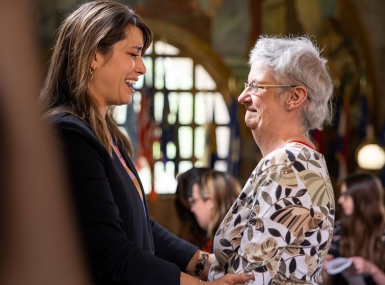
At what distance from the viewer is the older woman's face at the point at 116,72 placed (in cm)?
227

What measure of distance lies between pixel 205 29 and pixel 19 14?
16.3 metres

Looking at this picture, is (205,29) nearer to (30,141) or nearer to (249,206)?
(249,206)

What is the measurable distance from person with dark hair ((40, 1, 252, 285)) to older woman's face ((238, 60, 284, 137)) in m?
0.47

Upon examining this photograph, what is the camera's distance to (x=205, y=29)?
643 inches

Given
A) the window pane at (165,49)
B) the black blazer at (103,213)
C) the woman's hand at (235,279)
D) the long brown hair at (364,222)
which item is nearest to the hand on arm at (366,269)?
the long brown hair at (364,222)

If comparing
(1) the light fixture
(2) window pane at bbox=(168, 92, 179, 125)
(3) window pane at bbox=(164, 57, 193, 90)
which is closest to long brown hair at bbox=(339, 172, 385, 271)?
(1) the light fixture

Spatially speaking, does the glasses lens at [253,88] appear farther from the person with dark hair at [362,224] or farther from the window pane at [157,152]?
the window pane at [157,152]

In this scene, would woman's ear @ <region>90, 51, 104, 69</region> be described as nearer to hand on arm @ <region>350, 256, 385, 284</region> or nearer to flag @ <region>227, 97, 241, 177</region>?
hand on arm @ <region>350, 256, 385, 284</region>

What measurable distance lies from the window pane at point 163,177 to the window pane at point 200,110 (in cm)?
137

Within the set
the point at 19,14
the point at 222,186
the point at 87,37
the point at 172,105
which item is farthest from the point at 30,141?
the point at 172,105

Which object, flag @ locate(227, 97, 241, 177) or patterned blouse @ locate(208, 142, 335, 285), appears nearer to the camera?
patterned blouse @ locate(208, 142, 335, 285)

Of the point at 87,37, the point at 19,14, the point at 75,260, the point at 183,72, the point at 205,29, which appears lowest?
the point at 75,260

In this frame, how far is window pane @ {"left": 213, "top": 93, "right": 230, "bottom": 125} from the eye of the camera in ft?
53.5

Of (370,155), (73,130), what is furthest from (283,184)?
(370,155)
